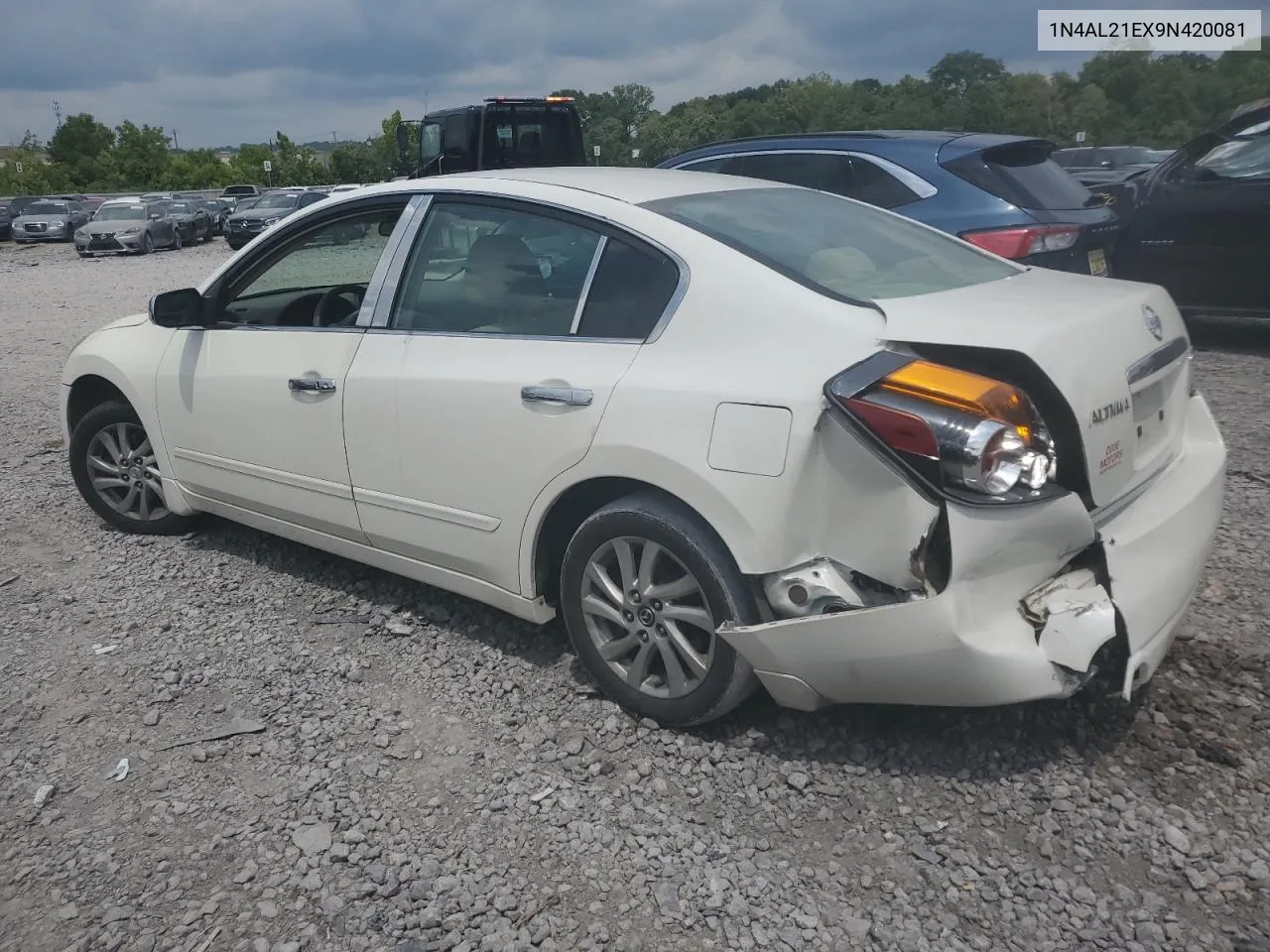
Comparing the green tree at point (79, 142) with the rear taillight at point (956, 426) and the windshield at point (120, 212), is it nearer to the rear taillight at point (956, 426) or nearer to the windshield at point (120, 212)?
the windshield at point (120, 212)

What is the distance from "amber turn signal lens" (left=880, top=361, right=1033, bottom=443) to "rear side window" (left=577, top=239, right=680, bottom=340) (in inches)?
30.8

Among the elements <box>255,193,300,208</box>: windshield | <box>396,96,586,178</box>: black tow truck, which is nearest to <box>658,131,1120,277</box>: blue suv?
<box>396,96,586,178</box>: black tow truck

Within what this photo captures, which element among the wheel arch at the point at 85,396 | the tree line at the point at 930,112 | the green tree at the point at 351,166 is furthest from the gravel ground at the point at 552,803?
the green tree at the point at 351,166

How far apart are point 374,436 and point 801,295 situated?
1629 mm

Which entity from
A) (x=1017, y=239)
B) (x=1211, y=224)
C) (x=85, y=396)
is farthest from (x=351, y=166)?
(x=85, y=396)

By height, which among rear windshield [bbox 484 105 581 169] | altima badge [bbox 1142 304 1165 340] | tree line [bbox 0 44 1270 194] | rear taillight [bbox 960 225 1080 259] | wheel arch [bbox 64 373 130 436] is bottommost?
wheel arch [bbox 64 373 130 436]

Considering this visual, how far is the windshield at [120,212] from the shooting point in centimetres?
2847

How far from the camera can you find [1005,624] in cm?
267

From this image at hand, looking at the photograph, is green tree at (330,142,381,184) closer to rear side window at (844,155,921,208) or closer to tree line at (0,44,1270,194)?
tree line at (0,44,1270,194)

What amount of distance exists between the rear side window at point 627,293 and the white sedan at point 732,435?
0.04 ft

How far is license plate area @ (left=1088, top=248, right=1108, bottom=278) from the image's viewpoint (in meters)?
6.99

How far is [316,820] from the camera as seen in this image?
2.94 meters

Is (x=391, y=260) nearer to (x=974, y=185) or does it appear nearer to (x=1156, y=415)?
(x=1156, y=415)

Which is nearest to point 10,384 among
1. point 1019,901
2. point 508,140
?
point 1019,901
